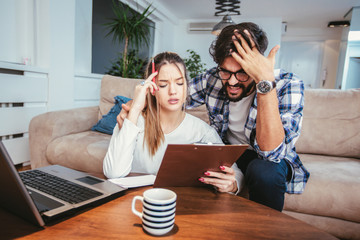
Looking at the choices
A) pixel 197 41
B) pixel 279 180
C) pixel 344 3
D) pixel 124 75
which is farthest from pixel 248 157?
pixel 197 41

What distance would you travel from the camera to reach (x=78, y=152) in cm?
175

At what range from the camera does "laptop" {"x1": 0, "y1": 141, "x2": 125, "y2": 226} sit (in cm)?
50

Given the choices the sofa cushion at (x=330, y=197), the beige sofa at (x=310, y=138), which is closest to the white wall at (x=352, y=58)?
the beige sofa at (x=310, y=138)

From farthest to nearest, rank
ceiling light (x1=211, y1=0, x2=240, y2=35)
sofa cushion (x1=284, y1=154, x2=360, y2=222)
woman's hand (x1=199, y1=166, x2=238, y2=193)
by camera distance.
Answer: ceiling light (x1=211, y1=0, x2=240, y2=35), sofa cushion (x1=284, y1=154, x2=360, y2=222), woman's hand (x1=199, y1=166, x2=238, y2=193)

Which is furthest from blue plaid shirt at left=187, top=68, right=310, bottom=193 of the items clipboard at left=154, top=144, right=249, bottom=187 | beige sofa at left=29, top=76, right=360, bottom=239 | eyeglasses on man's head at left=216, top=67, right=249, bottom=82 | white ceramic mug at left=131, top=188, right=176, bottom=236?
white ceramic mug at left=131, top=188, right=176, bottom=236

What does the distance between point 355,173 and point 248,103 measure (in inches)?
28.8

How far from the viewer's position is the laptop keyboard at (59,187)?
0.68m

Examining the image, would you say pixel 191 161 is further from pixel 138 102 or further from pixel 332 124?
pixel 332 124

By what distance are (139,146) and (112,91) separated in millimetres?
1267

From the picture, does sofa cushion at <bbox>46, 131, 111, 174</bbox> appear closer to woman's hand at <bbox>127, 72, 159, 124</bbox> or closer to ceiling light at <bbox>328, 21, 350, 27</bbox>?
woman's hand at <bbox>127, 72, 159, 124</bbox>

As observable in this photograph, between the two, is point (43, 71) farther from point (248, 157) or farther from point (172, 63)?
point (248, 157)

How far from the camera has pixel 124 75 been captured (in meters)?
3.41

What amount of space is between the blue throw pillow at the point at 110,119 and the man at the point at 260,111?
100cm

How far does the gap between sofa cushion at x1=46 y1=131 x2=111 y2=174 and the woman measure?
64 cm
